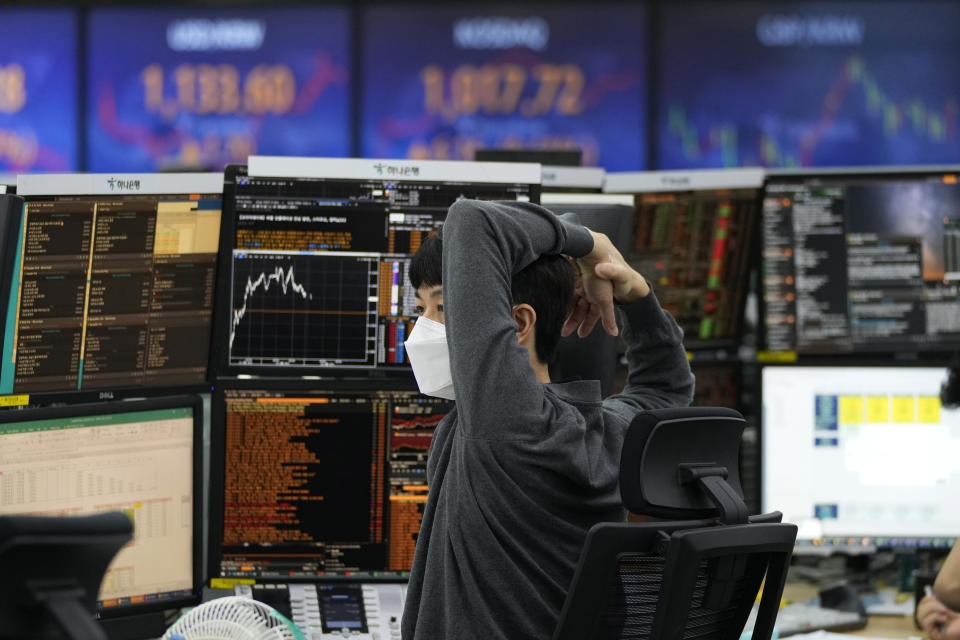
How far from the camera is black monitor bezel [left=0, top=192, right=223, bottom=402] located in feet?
5.63

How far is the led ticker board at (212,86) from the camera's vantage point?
14.7ft

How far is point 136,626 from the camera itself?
177cm

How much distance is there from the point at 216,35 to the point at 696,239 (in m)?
2.73

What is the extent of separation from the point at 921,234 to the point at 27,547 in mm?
2312

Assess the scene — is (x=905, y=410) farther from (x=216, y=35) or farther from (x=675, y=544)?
(x=216, y=35)

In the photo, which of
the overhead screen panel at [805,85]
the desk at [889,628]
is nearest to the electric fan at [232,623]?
the desk at [889,628]

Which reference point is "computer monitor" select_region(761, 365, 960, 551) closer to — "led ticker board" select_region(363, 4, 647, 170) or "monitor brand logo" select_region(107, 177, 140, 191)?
"monitor brand logo" select_region(107, 177, 140, 191)

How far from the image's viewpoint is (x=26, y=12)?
4508mm

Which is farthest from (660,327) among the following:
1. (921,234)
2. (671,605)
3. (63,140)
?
(63,140)

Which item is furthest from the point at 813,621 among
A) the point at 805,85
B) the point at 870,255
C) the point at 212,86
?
the point at 212,86

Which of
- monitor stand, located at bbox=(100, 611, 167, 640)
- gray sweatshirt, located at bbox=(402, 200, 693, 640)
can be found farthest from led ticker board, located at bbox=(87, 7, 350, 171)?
gray sweatshirt, located at bbox=(402, 200, 693, 640)

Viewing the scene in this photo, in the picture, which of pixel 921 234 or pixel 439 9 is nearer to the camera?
pixel 921 234

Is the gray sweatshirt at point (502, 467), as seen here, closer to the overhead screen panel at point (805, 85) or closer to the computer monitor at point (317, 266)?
the computer monitor at point (317, 266)

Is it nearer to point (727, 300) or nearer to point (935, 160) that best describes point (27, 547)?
point (727, 300)
